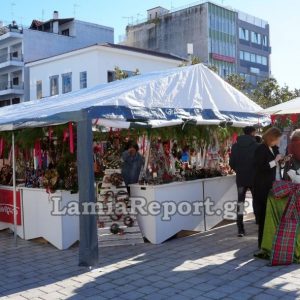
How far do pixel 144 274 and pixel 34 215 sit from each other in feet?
8.83

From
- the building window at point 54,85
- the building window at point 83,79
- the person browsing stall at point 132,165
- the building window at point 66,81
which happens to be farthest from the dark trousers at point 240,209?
the building window at point 54,85

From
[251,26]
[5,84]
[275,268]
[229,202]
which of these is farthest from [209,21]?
[275,268]

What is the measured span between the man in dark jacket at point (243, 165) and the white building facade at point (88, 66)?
21185mm

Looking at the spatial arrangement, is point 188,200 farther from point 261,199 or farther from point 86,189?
point 86,189

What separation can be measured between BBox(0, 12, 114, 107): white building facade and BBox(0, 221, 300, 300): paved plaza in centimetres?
3107

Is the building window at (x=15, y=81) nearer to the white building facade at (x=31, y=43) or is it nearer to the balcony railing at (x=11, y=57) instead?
the white building facade at (x=31, y=43)

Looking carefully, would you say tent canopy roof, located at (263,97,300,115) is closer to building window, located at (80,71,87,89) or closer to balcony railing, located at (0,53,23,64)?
building window, located at (80,71,87,89)

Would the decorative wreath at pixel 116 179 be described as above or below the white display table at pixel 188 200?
above

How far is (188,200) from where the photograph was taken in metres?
7.30

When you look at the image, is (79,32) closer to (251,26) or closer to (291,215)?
(251,26)

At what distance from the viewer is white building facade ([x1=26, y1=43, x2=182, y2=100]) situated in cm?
2759

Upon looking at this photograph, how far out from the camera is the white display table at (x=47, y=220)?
6.59 meters

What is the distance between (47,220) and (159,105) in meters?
2.46

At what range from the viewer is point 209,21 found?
44781 mm
